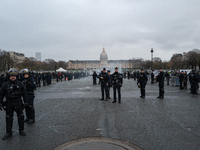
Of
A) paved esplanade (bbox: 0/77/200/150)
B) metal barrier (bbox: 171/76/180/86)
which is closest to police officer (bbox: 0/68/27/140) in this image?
paved esplanade (bbox: 0/77/200/150)

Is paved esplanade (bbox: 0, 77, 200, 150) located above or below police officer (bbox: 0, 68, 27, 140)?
below

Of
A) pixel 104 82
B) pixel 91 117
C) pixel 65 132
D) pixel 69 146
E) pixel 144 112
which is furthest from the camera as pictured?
pixel 104 82

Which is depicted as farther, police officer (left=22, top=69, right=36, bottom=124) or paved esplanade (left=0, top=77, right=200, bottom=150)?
police officer (left=22, top=69, right=36, bottom=124)

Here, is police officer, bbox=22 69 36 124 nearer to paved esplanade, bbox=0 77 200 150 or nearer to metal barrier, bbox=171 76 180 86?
paved esplanade, bbox=0 77 200 150

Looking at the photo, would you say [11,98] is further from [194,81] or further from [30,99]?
[194,81]

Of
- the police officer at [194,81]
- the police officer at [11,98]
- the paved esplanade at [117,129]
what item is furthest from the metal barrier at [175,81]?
the police officer at [11,98]

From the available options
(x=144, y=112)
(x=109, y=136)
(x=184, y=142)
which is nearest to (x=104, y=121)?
(x=109, y=136)

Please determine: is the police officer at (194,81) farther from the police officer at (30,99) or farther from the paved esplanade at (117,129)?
the police officer at (30,99)

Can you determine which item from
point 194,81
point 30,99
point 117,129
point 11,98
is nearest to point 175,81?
point 194,81

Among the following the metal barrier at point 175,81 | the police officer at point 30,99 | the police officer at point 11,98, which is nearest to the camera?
the police officer at point 11,98

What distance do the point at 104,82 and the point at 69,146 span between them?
264 inches

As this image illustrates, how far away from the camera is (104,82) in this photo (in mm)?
10523

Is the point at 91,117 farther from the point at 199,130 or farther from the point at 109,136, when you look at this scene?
the point at 199,130

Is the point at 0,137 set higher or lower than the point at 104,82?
lower
